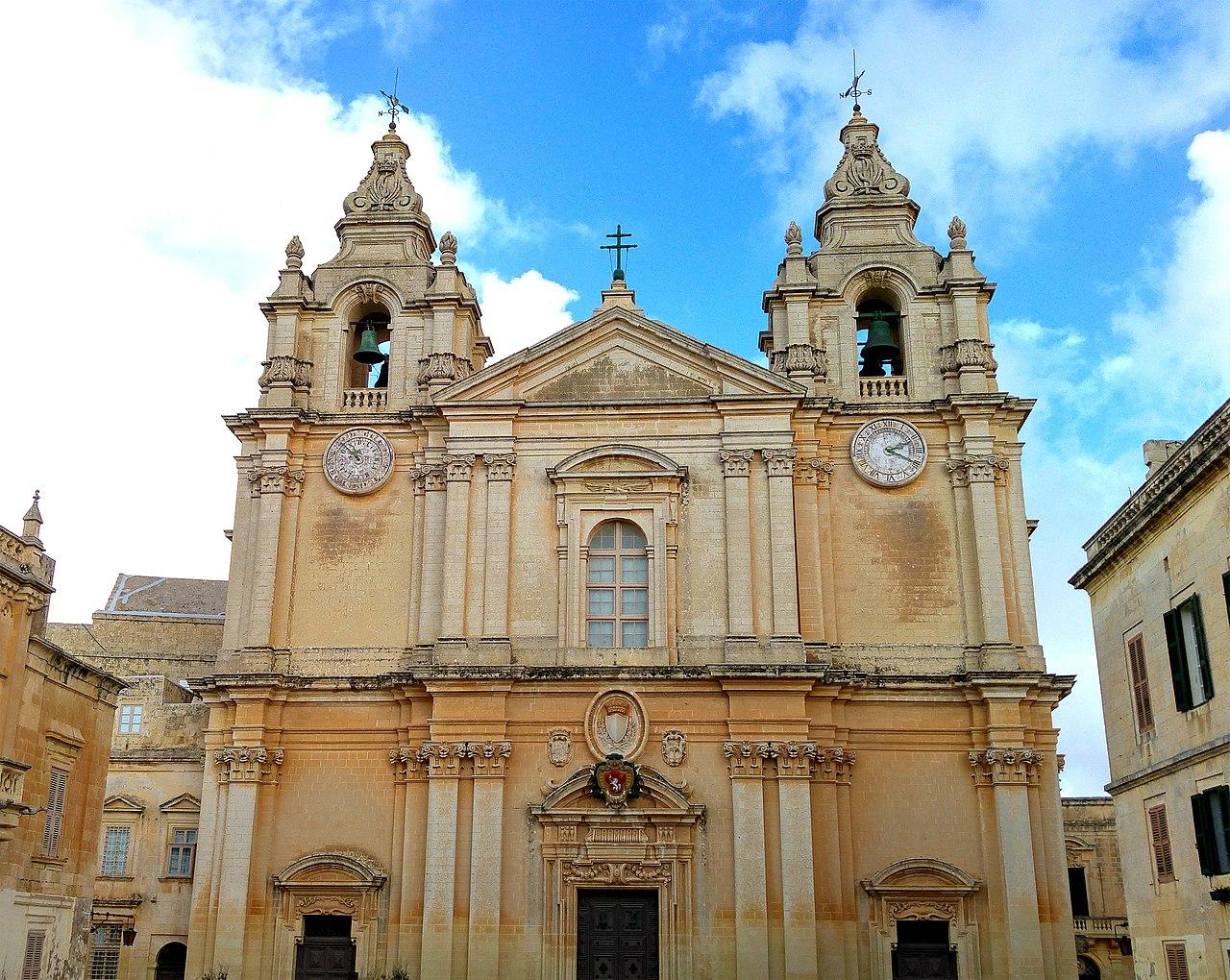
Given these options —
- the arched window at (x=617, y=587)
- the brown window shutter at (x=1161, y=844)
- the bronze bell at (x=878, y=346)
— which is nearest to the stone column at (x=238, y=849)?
the arched window at (x=617, y=587)

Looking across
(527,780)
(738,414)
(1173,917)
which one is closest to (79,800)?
(527,780)

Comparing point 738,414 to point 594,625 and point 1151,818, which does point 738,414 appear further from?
point 1151,818

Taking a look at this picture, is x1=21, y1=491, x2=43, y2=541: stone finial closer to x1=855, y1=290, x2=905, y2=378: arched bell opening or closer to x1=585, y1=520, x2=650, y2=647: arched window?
x1=585, y1=520, x2=650, y2=647: arched window

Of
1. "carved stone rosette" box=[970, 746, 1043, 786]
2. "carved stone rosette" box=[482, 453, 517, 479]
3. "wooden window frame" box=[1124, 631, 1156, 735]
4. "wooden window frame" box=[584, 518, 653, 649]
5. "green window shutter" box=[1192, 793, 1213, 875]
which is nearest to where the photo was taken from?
"green window shutter" box=[1192, 793, 1213, 875]

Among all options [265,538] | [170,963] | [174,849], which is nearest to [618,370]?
[265,538]

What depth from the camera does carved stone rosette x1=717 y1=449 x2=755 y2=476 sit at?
27.2 m

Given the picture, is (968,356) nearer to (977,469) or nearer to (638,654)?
(977,469)

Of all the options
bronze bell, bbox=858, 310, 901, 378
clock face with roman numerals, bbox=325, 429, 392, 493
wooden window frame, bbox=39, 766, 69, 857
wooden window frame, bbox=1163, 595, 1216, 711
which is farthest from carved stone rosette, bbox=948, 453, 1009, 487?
wooden window frame, bbox=39, 766, 69, 857

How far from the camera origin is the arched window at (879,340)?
97.1 feet

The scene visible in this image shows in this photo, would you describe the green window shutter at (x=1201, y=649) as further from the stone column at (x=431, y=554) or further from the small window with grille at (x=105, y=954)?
the small window with grille at (x=105, y=954)

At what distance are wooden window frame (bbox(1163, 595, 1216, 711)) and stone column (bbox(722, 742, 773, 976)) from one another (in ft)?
25.0

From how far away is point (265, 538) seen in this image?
2770 cm

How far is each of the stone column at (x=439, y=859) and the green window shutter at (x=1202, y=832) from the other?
12922 mm

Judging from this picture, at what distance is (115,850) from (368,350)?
14583 mm
